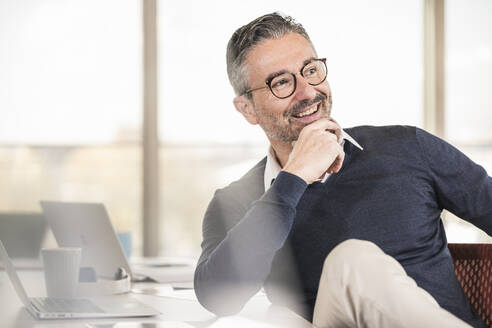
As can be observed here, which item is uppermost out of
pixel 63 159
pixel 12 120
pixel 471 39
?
pixel 471 39

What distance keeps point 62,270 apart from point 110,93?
9.66ft

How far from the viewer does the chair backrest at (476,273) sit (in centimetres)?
150

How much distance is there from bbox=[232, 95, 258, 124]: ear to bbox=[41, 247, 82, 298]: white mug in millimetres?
609

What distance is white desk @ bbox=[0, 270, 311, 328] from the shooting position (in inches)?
47.4

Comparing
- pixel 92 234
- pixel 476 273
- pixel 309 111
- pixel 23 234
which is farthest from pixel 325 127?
pixel 23 234

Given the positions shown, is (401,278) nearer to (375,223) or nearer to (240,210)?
(375,223)

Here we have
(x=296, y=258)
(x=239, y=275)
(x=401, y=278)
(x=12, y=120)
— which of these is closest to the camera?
(x=401, y=278)

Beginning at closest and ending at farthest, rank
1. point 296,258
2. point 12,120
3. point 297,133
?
point 296,258, point 297,133, point 12,120

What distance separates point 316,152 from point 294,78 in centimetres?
25

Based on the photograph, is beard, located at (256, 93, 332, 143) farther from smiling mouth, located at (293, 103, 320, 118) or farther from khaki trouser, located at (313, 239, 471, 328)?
khaki trouser, located at (313, 239, 471, 328)

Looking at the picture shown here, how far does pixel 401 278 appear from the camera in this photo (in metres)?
1.00

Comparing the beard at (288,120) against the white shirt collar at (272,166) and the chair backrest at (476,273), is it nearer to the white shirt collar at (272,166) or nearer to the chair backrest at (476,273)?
the white shirt collar at (272,166)

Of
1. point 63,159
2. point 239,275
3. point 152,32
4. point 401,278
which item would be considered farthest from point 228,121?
point 401,278

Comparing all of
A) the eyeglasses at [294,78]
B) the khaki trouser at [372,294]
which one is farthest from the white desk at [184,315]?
the eyeglasses at [294,78]
